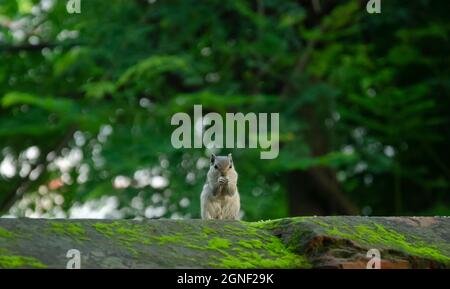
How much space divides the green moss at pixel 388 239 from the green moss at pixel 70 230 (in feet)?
4.19

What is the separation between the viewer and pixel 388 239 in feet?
14.4

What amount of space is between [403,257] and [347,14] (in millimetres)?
9193

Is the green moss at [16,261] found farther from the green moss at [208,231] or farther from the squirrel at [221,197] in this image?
the squirrel at [221,197]

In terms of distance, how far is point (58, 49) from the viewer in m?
14.4

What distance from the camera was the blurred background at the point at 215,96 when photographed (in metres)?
12.7

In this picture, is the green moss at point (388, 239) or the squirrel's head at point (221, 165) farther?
the squirrel's head at point (221, 165)

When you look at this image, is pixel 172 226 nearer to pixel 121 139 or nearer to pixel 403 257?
pixel 403 257

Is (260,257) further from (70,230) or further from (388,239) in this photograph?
(70,230)

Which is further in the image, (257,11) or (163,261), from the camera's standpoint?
(257,11)

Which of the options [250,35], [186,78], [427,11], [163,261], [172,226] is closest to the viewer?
[163,261]

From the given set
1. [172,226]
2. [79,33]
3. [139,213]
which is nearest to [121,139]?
[139,213]

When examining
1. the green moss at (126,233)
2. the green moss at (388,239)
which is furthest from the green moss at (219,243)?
→ the green moss at (388,239)

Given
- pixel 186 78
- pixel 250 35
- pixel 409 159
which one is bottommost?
pixel 409 159

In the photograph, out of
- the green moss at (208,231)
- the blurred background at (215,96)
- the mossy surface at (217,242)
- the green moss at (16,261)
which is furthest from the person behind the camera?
the blurred background at (215,96)
